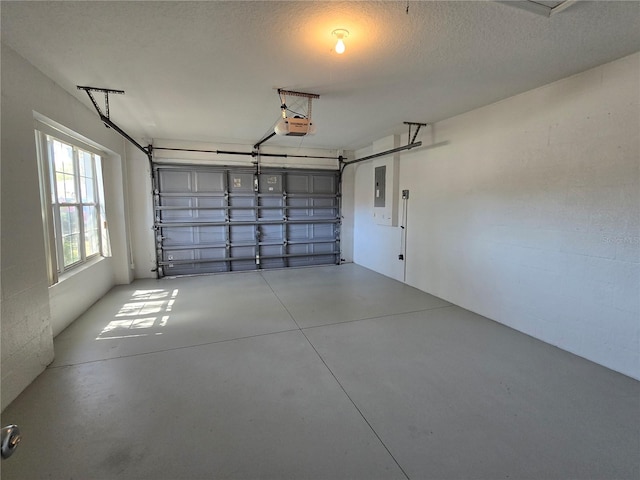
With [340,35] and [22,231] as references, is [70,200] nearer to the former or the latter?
[22,231]

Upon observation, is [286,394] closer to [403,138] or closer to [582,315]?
[582,315]

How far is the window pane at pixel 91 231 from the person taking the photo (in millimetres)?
4402

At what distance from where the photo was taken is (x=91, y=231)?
15.2ft

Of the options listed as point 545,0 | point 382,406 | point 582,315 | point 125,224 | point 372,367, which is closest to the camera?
point 545,0

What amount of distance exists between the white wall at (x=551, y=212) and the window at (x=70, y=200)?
477cm

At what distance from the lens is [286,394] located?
2.35 metres

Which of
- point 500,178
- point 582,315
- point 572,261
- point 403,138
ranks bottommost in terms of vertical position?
point 582,315

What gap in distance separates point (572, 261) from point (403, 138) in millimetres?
3265

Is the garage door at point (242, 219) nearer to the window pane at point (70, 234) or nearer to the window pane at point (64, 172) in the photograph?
the window pane at point (70, 234)

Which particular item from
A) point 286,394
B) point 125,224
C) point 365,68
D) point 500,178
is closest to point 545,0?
point 365,68

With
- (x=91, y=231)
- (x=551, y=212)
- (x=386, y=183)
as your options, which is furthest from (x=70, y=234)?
(x=551, y=212)

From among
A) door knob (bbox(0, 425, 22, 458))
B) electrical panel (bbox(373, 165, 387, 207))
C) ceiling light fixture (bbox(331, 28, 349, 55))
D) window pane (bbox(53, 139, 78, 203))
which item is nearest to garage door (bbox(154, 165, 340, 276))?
electrical panel (bbox(373, 165, 387, 207))

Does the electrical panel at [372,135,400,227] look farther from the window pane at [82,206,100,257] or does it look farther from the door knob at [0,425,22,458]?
the door knob at [0,425,22,458]

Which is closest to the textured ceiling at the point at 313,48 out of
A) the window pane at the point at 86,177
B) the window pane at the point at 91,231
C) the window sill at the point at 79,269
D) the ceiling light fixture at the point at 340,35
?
the ceiling light fixture at the point at 340,35
